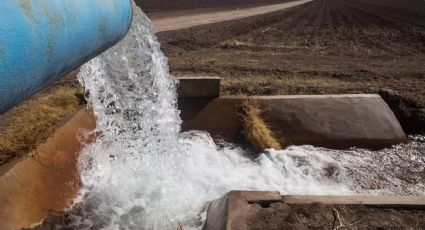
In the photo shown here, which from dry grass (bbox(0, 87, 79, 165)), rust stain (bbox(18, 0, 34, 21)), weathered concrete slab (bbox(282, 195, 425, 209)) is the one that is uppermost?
rust stain (bbox(18, 0, 34, 21))

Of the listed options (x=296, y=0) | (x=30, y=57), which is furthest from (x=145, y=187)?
(x=296, y=0)

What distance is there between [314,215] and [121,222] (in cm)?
239

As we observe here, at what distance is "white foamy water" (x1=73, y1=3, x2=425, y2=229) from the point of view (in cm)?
550

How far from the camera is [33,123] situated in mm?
5473

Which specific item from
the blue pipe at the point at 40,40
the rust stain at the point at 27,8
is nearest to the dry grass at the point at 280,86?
the blue pipe at the point at 40,40

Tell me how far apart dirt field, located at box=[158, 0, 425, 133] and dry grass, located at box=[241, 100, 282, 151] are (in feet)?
3.18

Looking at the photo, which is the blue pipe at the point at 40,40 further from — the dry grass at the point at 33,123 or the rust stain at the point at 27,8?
the dry grass at the point at 33,123

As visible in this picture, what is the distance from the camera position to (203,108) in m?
7.33

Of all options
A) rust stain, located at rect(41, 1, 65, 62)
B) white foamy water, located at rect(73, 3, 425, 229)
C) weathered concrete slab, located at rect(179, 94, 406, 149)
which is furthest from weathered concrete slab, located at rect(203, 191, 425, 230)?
weathered concrete slab, located at rect(179, 94, 406, 149)

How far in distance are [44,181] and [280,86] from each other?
4949 millimetres

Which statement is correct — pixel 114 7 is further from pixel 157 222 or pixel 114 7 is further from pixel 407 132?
pixel 407 132

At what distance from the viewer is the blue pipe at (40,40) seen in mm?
1821

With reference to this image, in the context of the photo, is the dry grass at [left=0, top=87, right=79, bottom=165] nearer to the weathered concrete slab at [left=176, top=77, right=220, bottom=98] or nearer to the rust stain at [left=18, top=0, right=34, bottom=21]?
the weathered concrete slab at [left=176, top=77, right=220, bottom=98]

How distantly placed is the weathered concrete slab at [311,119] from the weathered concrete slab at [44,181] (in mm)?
2142
